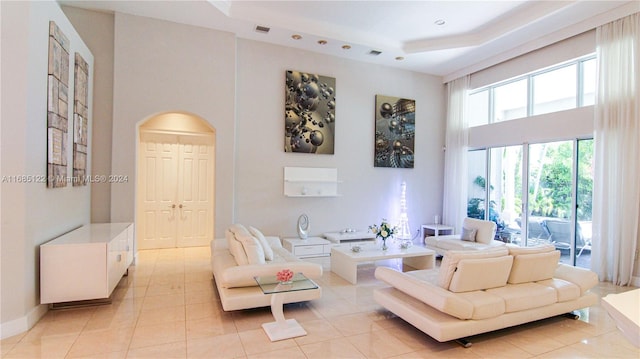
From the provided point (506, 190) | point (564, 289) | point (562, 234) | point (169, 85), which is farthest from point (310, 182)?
point (562, 234)

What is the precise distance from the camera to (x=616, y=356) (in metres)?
2.96

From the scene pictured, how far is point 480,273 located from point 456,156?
17.9ft

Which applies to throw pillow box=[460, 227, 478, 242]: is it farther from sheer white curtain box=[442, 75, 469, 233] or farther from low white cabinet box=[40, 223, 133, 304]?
low white cabinet box=[40, 223, 133, 304]

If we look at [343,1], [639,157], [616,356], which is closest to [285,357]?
[616,356]

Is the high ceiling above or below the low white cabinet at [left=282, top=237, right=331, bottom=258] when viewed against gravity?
above

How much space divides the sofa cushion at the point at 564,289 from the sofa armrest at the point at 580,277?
11 cm

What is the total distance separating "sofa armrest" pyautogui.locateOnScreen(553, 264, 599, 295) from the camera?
3738 millimetres

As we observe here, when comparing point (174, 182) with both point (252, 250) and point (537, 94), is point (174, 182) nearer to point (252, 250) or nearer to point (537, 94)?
point (252, 250)

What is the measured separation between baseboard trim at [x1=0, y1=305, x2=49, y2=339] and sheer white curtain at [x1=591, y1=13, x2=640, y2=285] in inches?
301

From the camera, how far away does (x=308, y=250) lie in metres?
6.20

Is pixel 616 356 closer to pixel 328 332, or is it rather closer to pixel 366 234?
pixel 328 332

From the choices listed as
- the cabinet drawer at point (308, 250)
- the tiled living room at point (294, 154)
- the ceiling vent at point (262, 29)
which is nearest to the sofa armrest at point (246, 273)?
the tiled living room at point (294, 154)

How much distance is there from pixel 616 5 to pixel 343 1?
420 centimetres

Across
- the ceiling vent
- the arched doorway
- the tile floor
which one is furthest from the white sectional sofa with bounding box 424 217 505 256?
the ceiling vent
